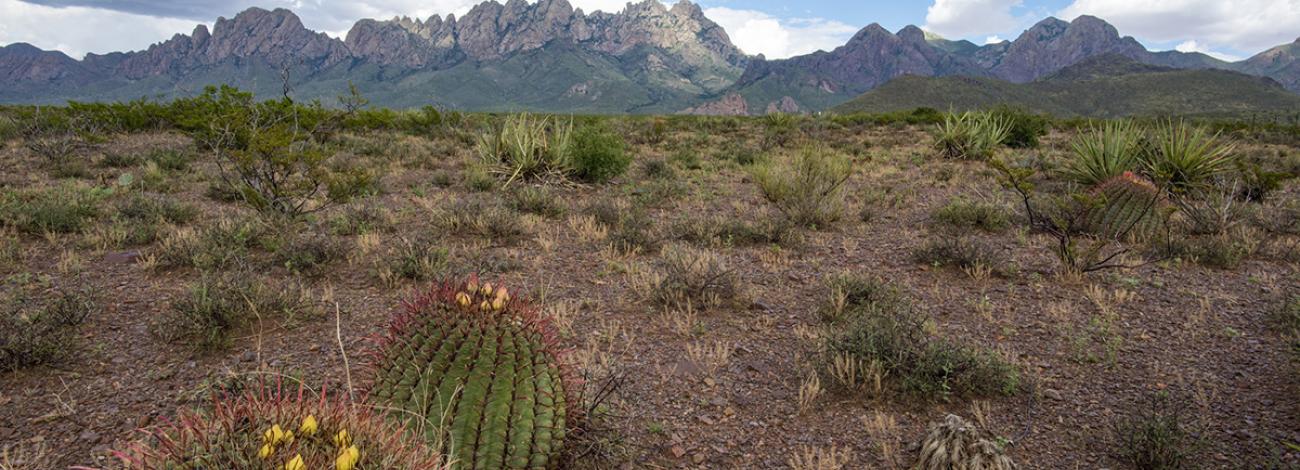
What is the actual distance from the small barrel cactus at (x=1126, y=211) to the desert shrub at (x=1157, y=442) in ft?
16.7

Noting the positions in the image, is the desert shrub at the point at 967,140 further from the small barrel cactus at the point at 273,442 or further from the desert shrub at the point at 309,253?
the small barrel cactus at the point at 273,442

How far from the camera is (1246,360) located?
4156 millimetres

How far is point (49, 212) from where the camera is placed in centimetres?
730

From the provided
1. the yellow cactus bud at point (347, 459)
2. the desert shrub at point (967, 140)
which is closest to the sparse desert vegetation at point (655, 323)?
the yellow cactus bud at point (347, 459)

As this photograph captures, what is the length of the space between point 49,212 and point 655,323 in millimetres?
7700

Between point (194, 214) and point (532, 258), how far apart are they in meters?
5.17

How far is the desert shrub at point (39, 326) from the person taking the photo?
3.86 m

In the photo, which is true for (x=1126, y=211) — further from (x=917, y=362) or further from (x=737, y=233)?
(x=917, y=362)

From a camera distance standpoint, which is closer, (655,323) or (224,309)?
(224,309)

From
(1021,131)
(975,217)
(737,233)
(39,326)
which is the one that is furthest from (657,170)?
(1021,131)

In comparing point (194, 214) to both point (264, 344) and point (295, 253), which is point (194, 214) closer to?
point (295, 253)

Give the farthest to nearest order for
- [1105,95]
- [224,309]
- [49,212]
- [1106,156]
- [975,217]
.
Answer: [1105,95] < [1106,156] < [975,217] < [49,212] < [224,309]

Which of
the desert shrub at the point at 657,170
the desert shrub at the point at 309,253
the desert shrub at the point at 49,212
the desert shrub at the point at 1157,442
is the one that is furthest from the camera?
the desert shrub at the point at 657,170

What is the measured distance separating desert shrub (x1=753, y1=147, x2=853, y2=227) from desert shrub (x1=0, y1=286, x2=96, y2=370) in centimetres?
755
